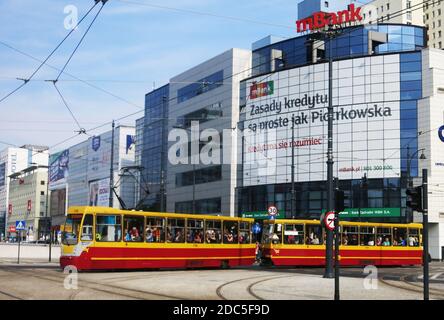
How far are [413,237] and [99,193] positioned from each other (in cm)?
8828

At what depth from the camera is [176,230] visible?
2580 cm

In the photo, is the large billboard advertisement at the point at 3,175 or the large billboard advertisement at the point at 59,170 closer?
the large billboard advertisement at the point at 59,170

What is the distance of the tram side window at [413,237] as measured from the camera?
33.7 m

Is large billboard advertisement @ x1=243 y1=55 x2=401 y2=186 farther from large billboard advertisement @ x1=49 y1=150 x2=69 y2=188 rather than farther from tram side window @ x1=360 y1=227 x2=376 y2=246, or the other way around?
large billboard advertisement @ x1=49 y1=150 x2=69 y2=188

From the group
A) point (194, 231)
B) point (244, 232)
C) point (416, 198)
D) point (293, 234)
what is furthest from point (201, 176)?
point (416, 198)

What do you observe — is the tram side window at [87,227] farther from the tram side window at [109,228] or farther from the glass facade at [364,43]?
the glass facade at [364,43]

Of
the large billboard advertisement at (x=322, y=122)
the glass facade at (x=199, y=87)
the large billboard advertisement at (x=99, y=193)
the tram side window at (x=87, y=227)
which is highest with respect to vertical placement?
the glass facade at (x=199, y=87)

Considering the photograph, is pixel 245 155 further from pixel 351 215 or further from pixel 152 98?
pixel 152 98

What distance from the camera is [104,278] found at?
20188mm

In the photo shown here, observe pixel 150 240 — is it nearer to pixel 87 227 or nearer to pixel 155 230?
pixel 155 230

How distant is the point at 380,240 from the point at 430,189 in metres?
25.2

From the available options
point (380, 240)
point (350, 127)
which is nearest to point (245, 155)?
point (350, 127)

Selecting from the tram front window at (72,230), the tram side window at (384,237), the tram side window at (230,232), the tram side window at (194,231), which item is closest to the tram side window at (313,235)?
the tram side window at (384,237)

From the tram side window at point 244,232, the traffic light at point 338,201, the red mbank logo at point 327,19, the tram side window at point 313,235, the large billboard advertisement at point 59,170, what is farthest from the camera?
the large billboard advertisement at point 59,170
